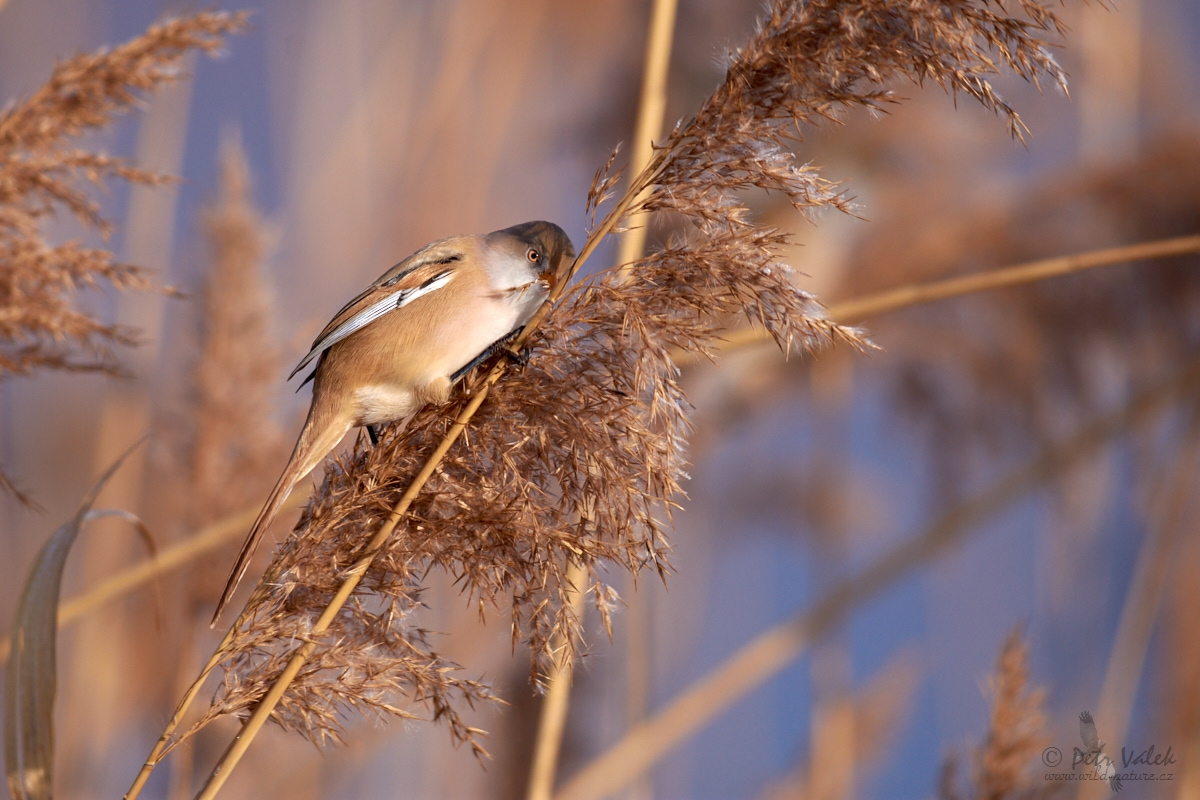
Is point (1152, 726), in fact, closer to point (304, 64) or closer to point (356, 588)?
point (356, 588)

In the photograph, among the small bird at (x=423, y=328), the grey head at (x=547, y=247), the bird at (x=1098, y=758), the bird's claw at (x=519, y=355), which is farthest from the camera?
the bird at (x=1098, y=758)

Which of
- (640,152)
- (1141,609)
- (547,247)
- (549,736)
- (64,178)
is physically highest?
Result: (1141,609)

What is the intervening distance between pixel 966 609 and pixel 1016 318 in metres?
1.49

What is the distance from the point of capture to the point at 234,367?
252 centimetres

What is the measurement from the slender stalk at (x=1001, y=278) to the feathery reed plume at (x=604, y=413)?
147mm

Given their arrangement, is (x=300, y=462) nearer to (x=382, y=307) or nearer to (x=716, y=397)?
(x=382, y=307)

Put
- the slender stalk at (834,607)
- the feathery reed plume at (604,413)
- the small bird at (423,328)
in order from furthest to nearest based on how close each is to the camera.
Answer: the slender stalk at (834,607), the small bird at (423,328), the feathery reed plume at (604,413)

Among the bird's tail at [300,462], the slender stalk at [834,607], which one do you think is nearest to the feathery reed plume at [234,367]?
the bird's tail at [300,462]

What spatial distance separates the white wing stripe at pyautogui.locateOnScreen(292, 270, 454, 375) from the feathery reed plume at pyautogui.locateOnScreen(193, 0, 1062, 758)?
17.4 inches

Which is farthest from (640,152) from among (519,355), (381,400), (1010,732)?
(1010,732)

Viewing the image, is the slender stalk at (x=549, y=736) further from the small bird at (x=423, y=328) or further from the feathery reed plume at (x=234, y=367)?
the feathery reed plume at (x=234, y=367)

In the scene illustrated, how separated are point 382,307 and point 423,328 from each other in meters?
0.10

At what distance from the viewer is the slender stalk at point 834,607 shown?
7.92 feet

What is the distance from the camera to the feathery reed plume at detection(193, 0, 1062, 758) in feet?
4.00
